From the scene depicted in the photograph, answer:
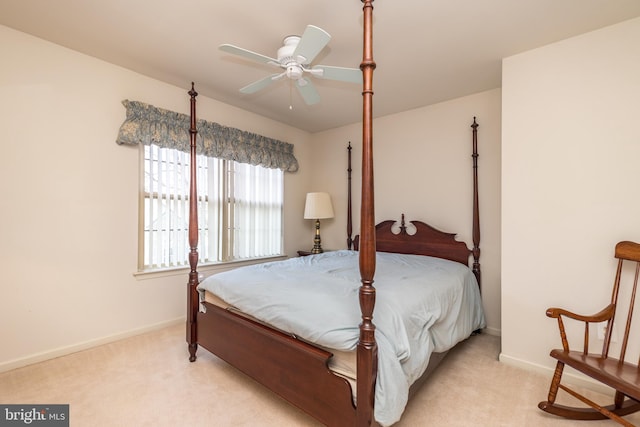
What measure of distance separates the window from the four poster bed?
841 mm

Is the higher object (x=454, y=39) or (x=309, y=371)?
(x=454, y=39)

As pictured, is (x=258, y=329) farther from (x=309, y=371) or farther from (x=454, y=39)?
(x=454, y=39)

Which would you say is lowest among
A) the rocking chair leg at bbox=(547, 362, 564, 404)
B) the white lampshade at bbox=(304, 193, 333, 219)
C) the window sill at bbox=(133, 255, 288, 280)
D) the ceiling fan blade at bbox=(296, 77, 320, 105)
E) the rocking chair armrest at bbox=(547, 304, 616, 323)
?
the rocking chair leg at bbox=(547, 362, 564, 404)

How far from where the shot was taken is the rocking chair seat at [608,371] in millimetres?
1361

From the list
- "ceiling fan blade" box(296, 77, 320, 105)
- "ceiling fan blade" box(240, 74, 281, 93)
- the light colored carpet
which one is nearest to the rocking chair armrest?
the light colored carpet

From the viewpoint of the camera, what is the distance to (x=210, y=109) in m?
3.35

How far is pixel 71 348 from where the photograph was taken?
2.41m

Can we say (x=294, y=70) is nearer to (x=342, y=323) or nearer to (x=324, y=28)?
(x=324, y=28)

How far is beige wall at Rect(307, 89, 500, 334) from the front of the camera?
3.00 m

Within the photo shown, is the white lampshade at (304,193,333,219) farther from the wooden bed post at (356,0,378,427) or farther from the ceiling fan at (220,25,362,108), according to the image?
the wooden bed post at (356,0,378,427)

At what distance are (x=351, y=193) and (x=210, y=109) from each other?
2120 mm

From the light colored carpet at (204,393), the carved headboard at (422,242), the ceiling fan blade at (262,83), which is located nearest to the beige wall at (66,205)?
the light colored carpet at (204,393)

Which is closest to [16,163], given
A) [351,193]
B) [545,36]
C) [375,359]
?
[375,359]

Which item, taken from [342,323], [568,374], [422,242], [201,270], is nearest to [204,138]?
[201,270]
